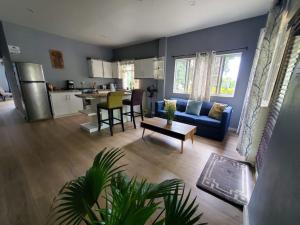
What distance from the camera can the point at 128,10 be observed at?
2783 millimetres

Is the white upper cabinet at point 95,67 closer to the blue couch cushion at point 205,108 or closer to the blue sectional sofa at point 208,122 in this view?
the blue sectional sofa at point 208,122

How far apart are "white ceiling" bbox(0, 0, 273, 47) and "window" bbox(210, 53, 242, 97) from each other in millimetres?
843

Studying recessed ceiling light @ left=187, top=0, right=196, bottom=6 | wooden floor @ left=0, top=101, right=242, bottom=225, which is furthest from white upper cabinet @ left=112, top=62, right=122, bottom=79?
recessed ceiling light @ left=187, top=0, right=196, bottom=6

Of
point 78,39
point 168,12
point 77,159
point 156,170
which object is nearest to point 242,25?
point 168,12

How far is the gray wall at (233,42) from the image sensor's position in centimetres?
304

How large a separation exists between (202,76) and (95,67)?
423cm

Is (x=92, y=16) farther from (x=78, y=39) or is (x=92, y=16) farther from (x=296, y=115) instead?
(x=296, y=115)

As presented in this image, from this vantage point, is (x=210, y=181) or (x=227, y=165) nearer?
(x=210, y=181)

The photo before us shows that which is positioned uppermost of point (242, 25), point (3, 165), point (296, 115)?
point (242, 25)

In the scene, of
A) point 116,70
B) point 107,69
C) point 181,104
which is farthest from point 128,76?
point 181,104

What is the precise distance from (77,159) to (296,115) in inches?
109

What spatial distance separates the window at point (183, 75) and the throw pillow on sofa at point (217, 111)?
1081 millimetres

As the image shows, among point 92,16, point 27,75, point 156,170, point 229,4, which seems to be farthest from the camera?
point 27,75

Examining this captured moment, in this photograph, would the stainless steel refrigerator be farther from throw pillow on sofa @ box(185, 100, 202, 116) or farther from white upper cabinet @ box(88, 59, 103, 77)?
throw pillow on sofa @ box(185, 100, 202, 116)
